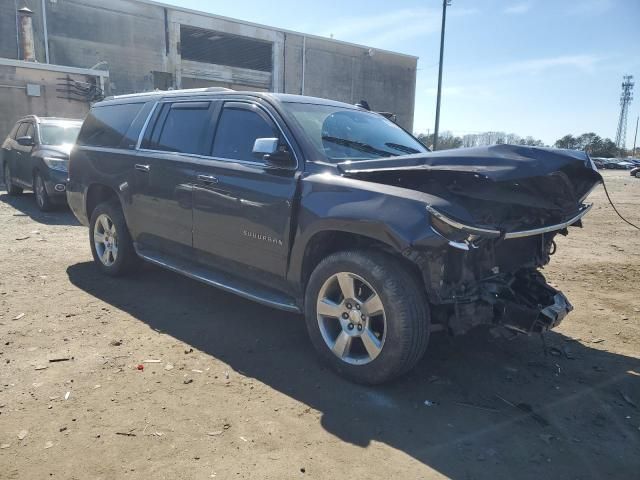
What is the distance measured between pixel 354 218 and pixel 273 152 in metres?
0.84

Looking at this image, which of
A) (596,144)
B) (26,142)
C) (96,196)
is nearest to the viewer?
(96,196)

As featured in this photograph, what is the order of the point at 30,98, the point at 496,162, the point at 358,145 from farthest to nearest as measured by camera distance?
the point at 30,98 < the point at 358,145 < the point at 496,162

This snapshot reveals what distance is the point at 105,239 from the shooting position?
564 cm

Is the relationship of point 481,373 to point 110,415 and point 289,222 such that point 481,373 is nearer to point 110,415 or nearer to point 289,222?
point 289,222

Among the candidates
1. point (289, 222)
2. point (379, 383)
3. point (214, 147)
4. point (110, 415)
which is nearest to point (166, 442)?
point (110, 415)

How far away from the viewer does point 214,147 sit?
14.1ft

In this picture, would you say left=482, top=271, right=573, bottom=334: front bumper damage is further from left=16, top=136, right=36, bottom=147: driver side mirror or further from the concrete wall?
the concrete wall

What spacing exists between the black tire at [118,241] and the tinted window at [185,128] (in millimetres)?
992

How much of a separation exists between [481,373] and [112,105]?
4.86m

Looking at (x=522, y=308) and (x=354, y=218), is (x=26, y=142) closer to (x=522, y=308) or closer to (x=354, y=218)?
(x=354, y=218)

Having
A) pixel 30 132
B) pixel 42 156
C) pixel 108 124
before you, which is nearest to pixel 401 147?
pixel 108 124

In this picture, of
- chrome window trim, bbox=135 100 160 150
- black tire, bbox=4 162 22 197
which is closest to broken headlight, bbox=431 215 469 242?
chrome window trim, bbox=135 100 160 150

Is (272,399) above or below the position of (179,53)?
below

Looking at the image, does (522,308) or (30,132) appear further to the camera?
(30,132)
